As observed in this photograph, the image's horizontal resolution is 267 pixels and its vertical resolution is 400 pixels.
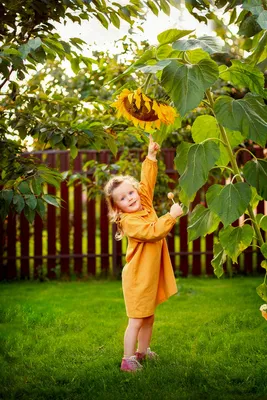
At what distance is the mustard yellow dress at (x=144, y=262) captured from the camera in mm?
3607

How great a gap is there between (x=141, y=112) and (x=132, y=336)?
1314 mm

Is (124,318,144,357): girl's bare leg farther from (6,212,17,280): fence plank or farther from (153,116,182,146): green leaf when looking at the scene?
(6,212,17,280): fence plank

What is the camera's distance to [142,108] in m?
2.92

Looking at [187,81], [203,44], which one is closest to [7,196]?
[187,81]

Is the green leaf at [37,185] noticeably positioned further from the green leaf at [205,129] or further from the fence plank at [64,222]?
the fence plank at [64,222]

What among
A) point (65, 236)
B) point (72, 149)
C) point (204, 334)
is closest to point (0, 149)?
point (72, 149)

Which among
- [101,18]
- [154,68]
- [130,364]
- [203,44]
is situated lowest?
[130,364]

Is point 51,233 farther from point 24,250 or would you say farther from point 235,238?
point 235,238

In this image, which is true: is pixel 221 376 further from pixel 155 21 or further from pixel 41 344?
pixel 155 21

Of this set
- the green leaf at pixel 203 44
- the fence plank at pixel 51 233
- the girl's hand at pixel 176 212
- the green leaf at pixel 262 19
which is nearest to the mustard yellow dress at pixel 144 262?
the girl's hand at pixel 176 212

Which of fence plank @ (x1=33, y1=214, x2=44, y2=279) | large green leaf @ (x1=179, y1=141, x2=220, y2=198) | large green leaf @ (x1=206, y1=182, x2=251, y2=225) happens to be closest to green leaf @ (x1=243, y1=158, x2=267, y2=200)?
large green leaf @ (x1=206, y1=182, x2=251, y2=225)

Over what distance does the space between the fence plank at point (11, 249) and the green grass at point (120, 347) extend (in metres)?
0.98

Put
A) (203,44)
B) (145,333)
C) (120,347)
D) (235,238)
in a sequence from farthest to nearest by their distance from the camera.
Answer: (120,347) → (145,333) → (235,238) → (203,44)

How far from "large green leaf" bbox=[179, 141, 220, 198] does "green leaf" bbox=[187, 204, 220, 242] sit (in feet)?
1.48
